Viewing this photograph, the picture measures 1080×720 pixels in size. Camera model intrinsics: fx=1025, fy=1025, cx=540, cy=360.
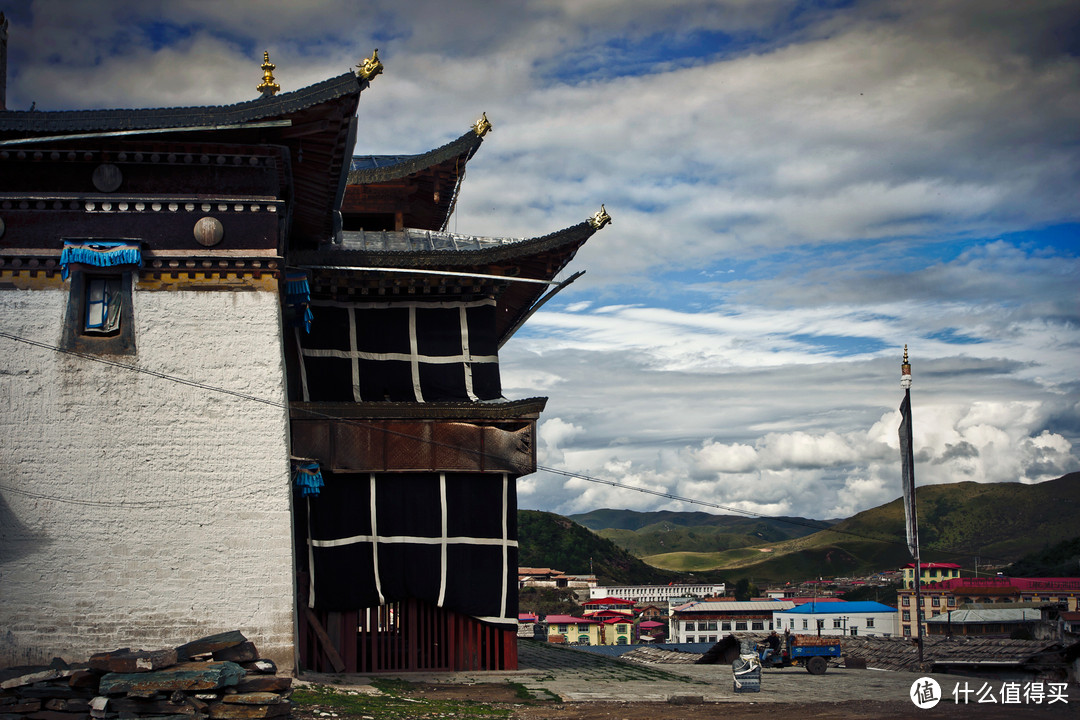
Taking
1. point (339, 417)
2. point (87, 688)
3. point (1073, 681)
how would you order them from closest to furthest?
point (87, 688)
point (339, 417)
point (1073, 681)

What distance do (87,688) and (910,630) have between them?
88.0 m

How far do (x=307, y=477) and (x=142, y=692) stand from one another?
587cm

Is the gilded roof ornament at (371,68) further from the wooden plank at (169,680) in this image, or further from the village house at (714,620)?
the village house at (714,620)

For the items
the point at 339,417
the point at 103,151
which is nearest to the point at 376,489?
the point at 339,417

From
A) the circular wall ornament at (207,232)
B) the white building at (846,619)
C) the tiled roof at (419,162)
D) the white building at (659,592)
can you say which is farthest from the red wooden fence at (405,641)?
the white building at (659,592)

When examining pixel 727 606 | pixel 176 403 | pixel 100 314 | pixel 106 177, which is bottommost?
pixel 727 606

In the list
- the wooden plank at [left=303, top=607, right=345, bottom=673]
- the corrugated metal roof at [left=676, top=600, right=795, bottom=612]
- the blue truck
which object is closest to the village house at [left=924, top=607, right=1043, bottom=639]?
the corrugated metal roof at [left=676, top=600, right=795, bottom=612]

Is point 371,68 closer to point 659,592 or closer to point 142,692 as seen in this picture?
point 142,692

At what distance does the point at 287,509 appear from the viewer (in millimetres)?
16516

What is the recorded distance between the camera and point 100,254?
16406 mm

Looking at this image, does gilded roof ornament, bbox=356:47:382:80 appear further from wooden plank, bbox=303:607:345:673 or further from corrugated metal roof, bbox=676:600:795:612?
corrugated metal roof, bbox=676:600:795:612

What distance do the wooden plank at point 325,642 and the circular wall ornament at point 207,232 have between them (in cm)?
701

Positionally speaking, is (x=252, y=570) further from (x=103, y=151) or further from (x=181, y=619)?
(x=103, y=151)

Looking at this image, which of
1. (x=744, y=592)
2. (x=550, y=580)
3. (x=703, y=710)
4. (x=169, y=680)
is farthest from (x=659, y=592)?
(x=169, y=680)
